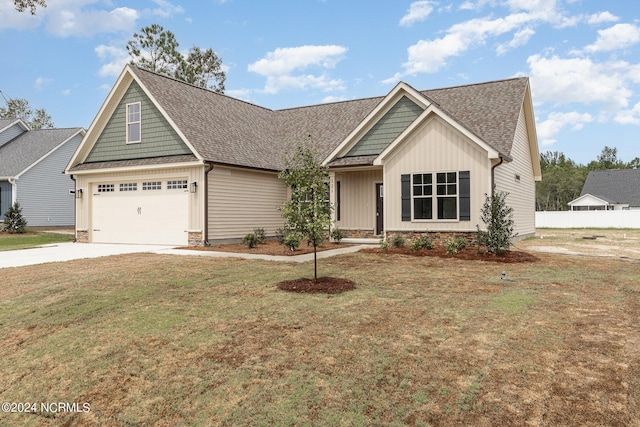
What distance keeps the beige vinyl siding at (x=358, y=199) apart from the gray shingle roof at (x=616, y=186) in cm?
3598

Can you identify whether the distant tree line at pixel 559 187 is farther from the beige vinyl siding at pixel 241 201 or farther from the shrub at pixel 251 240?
the shrub at pixel 251 240

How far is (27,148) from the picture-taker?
29.4 metres

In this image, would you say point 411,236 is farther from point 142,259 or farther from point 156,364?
point 156,364

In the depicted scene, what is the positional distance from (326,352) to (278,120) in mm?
20075

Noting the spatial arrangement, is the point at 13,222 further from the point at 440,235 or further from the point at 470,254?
the point at 470,254

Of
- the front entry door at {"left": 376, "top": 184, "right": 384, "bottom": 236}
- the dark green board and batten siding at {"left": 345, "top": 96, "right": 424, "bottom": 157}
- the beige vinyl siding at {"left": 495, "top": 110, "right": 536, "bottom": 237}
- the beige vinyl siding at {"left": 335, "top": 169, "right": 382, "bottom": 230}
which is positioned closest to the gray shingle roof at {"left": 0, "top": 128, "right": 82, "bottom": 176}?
the beige vinyl siding at {"left": 335, "top": 169, "right": 382, "bottom": 230}

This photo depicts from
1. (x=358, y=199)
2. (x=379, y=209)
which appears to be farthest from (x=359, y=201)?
(x=379, y=209)

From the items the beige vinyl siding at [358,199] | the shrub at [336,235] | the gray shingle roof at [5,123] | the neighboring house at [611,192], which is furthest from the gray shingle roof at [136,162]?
the neighboring house at [611,192]

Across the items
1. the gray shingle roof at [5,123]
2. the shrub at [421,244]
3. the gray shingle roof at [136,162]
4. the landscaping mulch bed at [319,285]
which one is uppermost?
the gray shingle roof at [5,123]

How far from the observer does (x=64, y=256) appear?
1295 centimetres

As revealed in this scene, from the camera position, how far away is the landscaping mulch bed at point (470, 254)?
11234 mm

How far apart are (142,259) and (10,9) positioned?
824 cm

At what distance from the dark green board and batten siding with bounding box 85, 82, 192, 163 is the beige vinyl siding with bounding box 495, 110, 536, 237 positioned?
466 inches

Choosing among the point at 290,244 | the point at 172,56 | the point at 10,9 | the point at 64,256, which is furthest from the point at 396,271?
the point at 172,56
